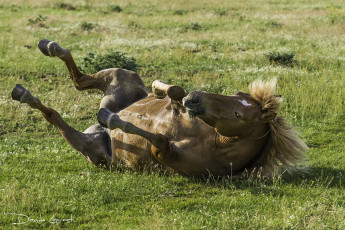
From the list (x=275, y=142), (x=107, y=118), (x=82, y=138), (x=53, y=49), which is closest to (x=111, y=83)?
(x=53, y=49)

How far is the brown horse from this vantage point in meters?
6.14

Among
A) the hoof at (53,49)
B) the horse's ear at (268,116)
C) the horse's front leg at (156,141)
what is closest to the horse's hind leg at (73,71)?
the hoof at (53,49)

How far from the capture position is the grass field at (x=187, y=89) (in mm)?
5949

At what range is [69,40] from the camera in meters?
20.4

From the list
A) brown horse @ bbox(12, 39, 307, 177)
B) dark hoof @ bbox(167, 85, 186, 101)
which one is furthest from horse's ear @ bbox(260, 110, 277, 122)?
dark hoof @ bbox(167, 85, 186, 101)

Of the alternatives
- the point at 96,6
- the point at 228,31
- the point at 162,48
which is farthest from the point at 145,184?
the point at 96,6

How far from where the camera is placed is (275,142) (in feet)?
21.4

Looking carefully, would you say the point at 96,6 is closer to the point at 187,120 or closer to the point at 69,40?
the point at 69,40

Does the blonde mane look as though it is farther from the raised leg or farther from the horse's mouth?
the raised leg

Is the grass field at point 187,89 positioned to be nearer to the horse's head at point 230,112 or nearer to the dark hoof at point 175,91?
the horse's head at point 230,112

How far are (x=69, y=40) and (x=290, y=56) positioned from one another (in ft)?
31.8

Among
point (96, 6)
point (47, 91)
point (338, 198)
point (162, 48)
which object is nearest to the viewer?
point (338, 198)

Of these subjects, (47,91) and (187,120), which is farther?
(47,91)

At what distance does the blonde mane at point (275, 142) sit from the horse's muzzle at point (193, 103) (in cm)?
97
